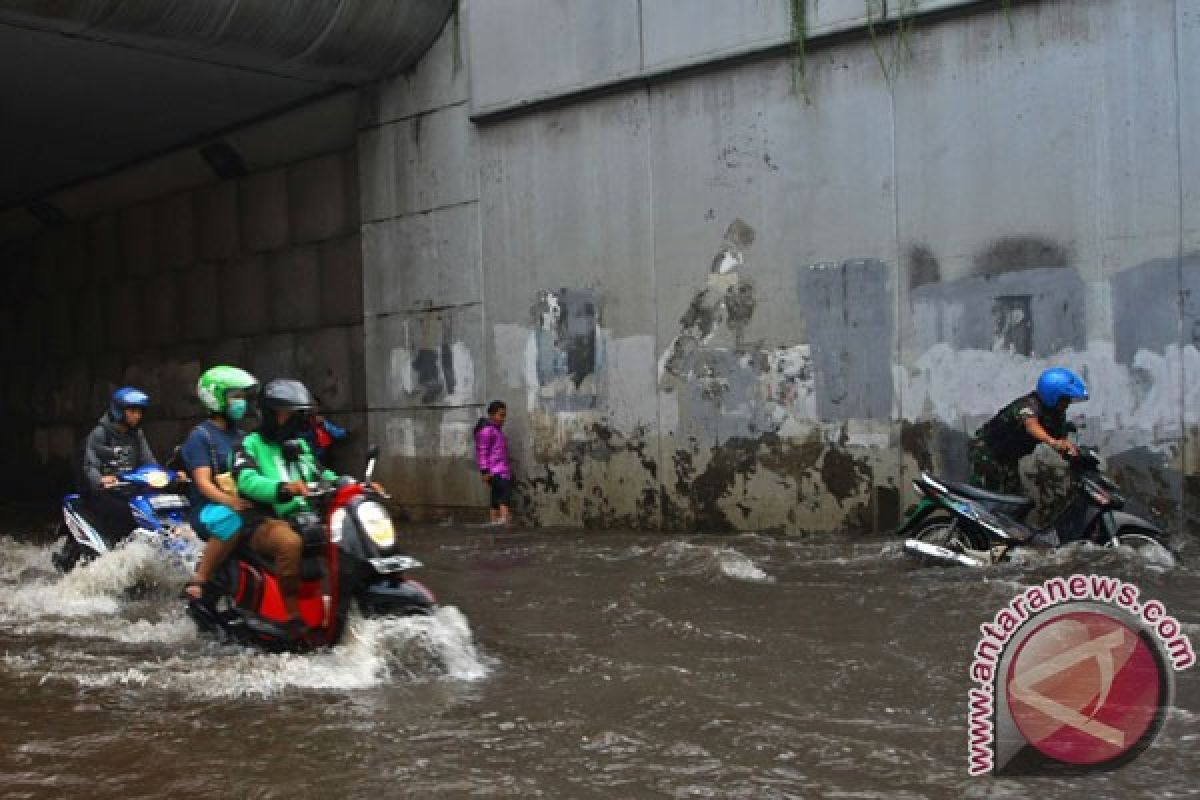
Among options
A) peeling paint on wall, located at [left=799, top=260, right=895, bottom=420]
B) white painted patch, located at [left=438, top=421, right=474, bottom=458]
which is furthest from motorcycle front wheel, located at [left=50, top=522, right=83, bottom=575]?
peeling paint on wall, located at [left=799, top=260, right=895, bottom=420]

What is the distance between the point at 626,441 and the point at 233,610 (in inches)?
236

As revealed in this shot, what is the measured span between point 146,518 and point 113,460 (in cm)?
70

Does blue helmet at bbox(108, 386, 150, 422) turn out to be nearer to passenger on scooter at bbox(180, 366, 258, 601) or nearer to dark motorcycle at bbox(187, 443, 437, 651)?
passenger on scooter at bbox(180, 366, 258, 601)

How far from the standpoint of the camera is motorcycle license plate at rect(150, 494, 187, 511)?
8508mm

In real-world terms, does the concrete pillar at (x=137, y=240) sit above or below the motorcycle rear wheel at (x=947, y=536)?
above

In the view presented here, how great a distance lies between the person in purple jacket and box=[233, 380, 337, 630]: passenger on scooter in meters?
6.25

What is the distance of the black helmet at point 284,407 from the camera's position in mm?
6074

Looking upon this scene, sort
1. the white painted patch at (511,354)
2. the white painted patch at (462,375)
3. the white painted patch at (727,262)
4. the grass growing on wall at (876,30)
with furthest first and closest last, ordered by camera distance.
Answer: the white painted patch at (462,375)
the white painted patch at (511,354)
the white painted patch at (727,262)
the grass growing on wall at (876,30)

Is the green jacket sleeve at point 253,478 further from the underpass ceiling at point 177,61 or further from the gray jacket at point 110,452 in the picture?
the underpass ceiling at point 177,61

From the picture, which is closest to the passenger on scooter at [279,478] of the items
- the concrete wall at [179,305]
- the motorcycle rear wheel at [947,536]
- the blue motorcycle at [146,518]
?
the blue motorcycle at [146,518]

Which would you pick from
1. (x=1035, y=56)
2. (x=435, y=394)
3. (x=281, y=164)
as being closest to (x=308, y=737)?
(x=1035, y=56)

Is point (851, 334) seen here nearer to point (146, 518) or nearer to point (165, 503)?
point (165, 503)

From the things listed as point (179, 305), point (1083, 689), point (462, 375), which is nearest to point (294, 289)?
point (179, 305)

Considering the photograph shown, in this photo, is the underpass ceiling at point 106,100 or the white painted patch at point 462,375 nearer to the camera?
the underpass ceiling at point 106,100
